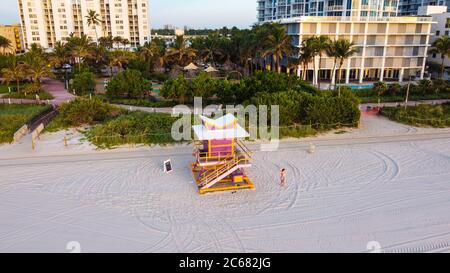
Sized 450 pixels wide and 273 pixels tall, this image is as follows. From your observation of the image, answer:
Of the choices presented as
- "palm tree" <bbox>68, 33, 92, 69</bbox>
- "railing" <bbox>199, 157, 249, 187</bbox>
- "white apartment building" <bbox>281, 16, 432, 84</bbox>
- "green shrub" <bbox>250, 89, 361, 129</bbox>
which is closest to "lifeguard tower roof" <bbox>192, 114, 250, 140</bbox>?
"railing" <bbox>199, 157, 249, 187</bbox>

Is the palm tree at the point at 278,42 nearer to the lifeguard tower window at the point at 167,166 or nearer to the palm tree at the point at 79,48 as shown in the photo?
the palm tree at the point at 79,48

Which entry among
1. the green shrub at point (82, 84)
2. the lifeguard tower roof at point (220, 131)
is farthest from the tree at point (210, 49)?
the lifeguard tower roof at point (220, 131)

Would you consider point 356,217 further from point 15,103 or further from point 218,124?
point 15,103

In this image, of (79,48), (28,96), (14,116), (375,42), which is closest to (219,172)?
(14,116)

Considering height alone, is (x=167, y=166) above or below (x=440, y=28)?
below

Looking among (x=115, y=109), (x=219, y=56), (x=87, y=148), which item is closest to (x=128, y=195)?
(x=87, y=148)

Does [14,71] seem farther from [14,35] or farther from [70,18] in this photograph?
[14,35]

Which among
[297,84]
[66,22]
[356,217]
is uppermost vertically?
[66,22]
